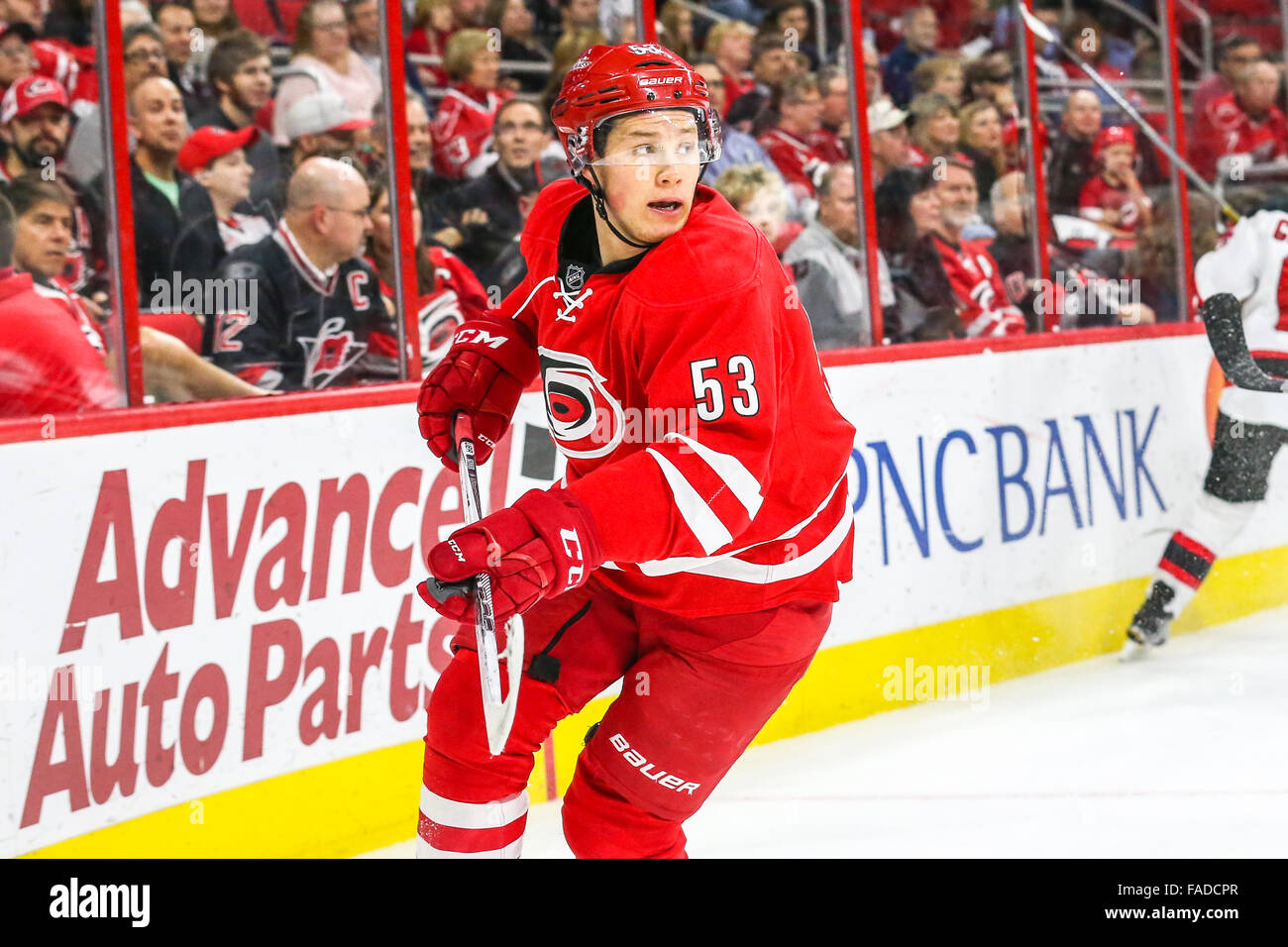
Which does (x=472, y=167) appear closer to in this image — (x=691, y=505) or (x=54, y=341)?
(x=54, y=341)

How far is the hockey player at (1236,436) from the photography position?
468 cm

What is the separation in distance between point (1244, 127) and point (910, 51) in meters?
1.73

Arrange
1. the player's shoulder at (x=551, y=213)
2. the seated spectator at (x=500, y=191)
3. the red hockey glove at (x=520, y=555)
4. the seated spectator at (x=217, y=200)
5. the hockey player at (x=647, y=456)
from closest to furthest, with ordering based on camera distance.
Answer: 1. the red hockey glove at (x=520, y=555)
2. the hockey player at (x=647, y=456)
3. the player's shoulder at (x=551, y=213)
4. the seated spectator at (x=217, y=200)
5. the seated spectator at (x=500, y=191)

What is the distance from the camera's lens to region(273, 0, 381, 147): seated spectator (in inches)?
139

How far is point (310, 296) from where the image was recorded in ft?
11.4

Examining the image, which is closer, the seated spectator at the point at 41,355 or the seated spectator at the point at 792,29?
the seated spectator at the point at 41,355

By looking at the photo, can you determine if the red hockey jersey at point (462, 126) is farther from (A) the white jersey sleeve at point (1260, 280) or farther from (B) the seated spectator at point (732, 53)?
(A) the white jersey sleeve at point (1260, 280)

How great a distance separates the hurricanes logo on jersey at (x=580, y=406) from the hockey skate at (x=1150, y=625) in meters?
3.24

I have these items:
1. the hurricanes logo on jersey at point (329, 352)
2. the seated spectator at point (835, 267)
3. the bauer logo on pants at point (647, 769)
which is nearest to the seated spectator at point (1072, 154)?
the seated spectator at point (835, 267)

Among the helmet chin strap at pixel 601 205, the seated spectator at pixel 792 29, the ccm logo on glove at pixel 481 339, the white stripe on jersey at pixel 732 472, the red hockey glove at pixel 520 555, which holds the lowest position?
the red hockey glove at pixel 520 555

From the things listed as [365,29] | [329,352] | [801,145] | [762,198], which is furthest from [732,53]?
[329,352]

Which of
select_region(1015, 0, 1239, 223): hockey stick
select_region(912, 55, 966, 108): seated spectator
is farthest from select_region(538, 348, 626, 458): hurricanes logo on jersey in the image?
select_region(1015, 0, 1239, 223): hockey stick

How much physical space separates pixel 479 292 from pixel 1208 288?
2384 millimetres
